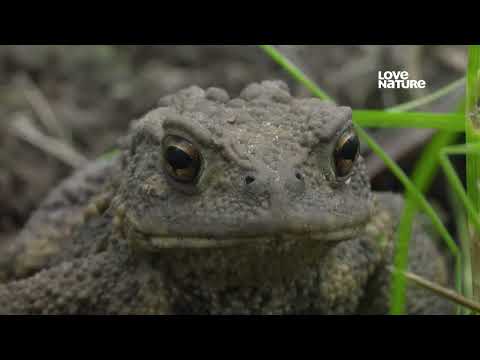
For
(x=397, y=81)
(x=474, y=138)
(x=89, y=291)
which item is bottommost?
(x=89, y=291)

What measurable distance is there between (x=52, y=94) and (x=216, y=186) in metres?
3.25

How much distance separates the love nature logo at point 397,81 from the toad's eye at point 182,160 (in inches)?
80.7

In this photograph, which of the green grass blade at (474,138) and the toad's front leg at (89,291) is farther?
the toad's front leg at (89,291)

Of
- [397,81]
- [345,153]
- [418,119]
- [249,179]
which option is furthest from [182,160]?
[397,81]

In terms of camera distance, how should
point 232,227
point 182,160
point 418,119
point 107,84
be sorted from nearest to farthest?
point 232,227
point 182,160
point 418,119
point 107,84

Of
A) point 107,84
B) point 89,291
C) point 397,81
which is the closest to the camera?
point 89,291

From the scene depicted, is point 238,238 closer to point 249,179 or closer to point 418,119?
point 249,179

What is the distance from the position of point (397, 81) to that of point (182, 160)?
7.16 ft

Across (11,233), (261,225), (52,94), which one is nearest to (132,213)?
(261,225)

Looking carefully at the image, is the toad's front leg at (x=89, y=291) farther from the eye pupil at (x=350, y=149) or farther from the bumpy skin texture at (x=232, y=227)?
the eye pupil at (x=350, y=149)

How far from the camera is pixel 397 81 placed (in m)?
3.94

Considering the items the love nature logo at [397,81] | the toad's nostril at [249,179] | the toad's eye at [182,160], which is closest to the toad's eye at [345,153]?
the toad's nostril at [249,179]

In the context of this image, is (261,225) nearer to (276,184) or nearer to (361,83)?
(276,184)

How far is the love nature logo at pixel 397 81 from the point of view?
3.84m
